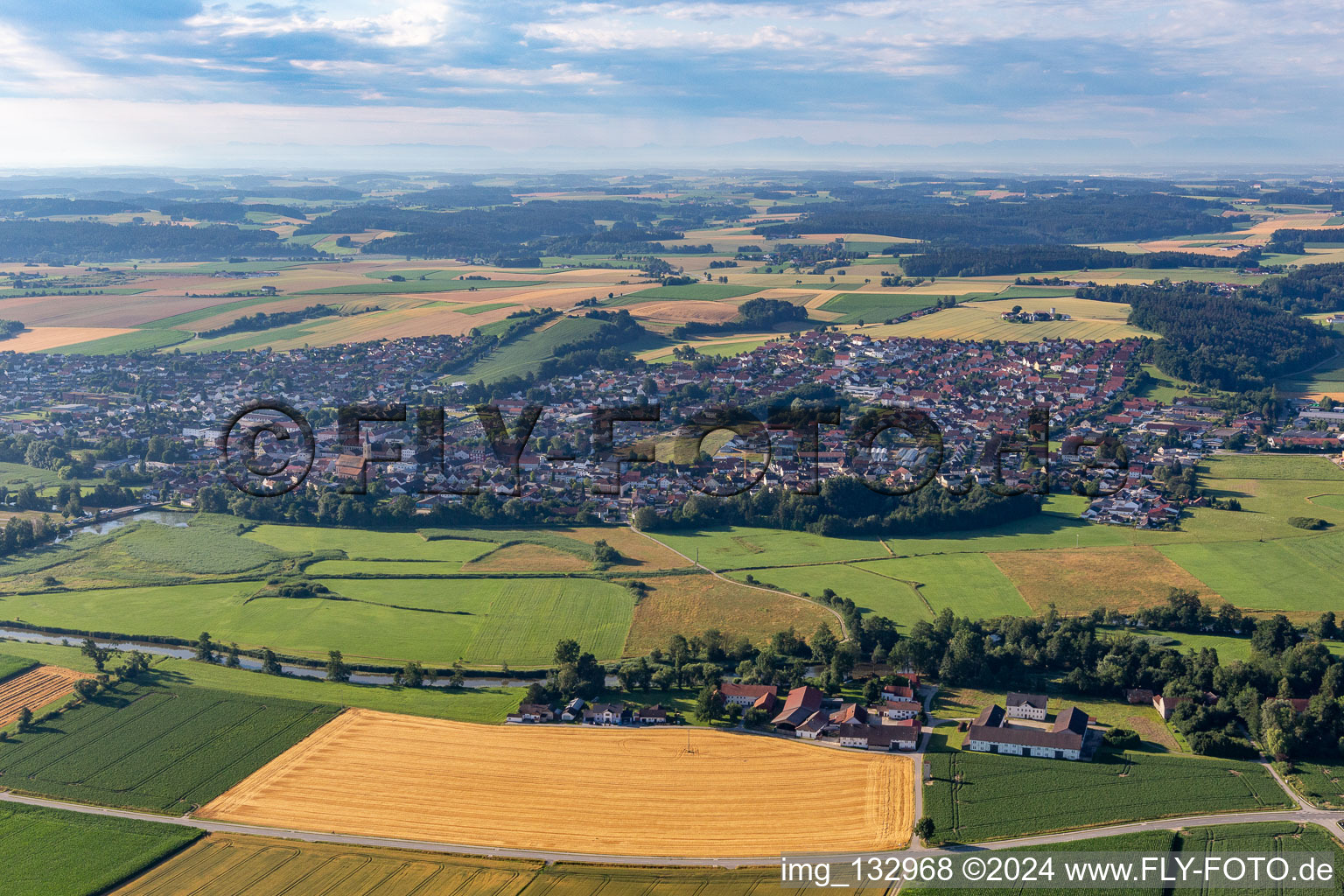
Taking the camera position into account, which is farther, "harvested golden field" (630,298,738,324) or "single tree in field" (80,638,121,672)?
"harvested golden field" (630,298,738,324)

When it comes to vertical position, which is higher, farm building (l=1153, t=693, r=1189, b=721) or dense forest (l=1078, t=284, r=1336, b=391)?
dense forest (l=1078, t=284, r=1336, b=391)

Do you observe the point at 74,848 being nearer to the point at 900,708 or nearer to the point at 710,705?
the point at 710,705

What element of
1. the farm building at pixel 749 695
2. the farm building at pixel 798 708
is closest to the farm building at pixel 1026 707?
the farm building at pixel 798 708

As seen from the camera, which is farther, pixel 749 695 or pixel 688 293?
pixel 688 293

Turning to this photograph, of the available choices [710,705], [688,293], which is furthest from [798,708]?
[688,293]

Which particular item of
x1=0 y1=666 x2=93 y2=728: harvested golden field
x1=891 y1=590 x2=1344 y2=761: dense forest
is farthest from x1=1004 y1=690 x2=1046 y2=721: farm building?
x1=0 y1=666 x2=93 y2=728: harvested golden field

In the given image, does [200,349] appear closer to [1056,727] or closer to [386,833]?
[386,833]

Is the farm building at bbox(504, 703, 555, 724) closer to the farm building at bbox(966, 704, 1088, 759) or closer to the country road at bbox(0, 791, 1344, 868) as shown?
the country road at bbox(0, 791, 1344, 868)
